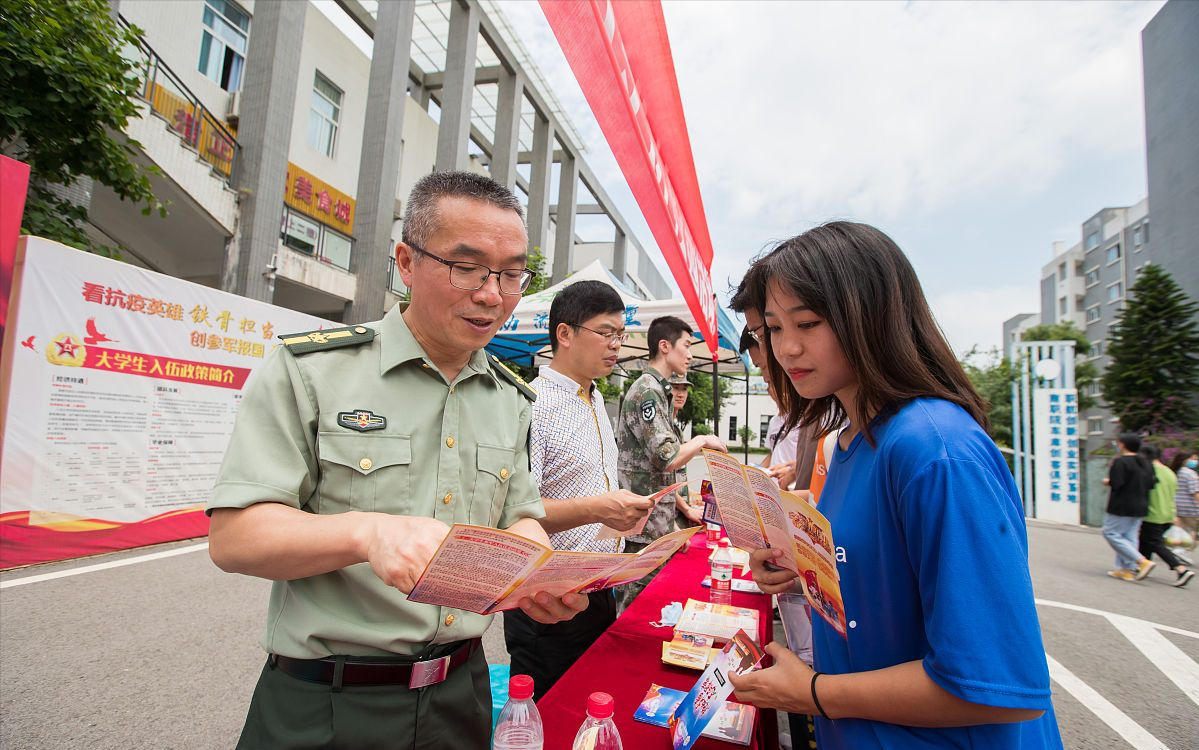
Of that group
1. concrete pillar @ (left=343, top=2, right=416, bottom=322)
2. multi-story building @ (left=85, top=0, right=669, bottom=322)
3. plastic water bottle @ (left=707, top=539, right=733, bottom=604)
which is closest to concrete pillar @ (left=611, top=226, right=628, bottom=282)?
multi-story building @ (left=85, top=0, right=669, bottom=322)

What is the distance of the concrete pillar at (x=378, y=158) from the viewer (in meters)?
11.6

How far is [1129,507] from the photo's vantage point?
6922 millimetres

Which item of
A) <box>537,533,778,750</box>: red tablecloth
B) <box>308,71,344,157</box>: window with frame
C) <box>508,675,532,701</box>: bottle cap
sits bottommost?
<box>537,533,778,750</box>: red tablecloth

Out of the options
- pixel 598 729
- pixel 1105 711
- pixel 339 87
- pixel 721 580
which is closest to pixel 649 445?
pixel 721 580

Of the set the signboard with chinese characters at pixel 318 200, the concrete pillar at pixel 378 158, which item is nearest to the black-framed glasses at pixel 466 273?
the concrete pillar at pixel 378 158

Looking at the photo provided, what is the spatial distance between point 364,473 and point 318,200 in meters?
13.9

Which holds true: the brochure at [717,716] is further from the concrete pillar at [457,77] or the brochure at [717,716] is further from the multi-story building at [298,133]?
the concrete pillar at [457,77]

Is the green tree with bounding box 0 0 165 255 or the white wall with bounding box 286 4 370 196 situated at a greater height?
the white wall with bounding box 286 4 370 196

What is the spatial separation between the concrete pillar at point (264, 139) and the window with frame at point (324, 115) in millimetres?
3328

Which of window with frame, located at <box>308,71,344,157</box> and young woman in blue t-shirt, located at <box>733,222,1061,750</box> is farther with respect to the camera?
window with frame, located at <box>308,71,344,157</box>

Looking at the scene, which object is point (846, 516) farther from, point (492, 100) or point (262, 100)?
point (492, 100)

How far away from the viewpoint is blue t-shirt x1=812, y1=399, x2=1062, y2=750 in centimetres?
87

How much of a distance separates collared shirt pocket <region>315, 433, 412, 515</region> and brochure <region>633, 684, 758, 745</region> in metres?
0.86

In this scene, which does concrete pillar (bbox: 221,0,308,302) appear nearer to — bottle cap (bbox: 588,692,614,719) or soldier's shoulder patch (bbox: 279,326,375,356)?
soldier's shoulder patch (bbox: 279,326,375,356)
